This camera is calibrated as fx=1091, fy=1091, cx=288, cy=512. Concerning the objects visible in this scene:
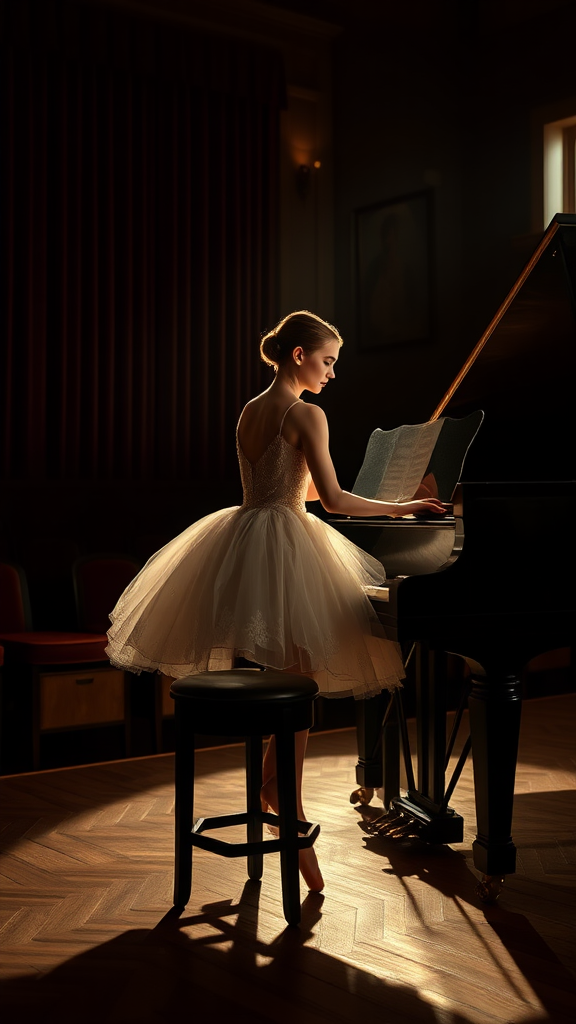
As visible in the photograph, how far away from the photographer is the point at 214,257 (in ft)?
21.7

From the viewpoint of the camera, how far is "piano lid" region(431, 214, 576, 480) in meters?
3.01

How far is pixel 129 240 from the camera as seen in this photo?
20.5 feet

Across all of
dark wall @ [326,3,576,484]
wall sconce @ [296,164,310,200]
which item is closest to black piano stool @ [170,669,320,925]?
dark wall @ [326,3,576,484]

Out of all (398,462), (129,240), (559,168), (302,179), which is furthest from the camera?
(302,179)

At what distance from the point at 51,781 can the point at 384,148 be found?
15.4 ft

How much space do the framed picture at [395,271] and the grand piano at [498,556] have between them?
376 centimetres

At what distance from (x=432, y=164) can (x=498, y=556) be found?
4991mm

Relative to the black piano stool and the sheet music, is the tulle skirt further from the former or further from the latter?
the sheet music

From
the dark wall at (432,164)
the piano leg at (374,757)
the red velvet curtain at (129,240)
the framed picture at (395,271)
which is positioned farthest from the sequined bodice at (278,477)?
the framed picture at (395,271)

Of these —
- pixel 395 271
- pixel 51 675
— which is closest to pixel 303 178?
pixel 395 271

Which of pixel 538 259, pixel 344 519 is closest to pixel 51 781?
pixel 344 519

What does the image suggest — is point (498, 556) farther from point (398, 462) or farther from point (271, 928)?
point (271, 928)

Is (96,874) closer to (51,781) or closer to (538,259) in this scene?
(51,781)

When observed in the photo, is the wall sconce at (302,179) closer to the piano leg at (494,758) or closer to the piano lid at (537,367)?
the piano lid at (537,367)
